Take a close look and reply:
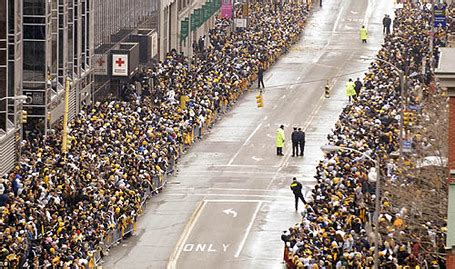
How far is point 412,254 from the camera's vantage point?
5956 centimetres

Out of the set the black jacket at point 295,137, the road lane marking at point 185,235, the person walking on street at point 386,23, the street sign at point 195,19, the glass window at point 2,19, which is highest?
the glass window at point 2,19

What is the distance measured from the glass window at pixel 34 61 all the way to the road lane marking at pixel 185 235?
34.1ft

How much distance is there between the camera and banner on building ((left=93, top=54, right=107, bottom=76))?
312ft

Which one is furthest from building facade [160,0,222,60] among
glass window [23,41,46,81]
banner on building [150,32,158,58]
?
glass window [23,41,46,81]

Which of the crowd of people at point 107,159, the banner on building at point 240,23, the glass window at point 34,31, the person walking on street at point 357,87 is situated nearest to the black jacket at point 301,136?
the crowd of people at point 107,159

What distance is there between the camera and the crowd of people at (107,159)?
6156 cm

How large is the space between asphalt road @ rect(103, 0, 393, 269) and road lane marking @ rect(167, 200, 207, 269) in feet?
0.12

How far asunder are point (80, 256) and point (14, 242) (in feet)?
10.0

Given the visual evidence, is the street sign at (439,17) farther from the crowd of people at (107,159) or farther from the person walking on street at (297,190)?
Result: the person walking on street at (297,190)

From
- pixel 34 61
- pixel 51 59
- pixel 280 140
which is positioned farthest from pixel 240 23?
pixel 34 61

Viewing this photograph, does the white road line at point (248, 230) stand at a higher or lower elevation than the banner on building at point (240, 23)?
lower

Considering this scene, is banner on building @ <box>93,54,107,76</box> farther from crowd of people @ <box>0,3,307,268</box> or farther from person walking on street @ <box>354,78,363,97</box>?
person walking on street @ <box>354,78,363,97</box>

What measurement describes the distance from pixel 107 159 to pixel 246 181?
1091cm

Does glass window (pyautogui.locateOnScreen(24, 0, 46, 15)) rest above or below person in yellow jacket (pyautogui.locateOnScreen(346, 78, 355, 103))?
above
